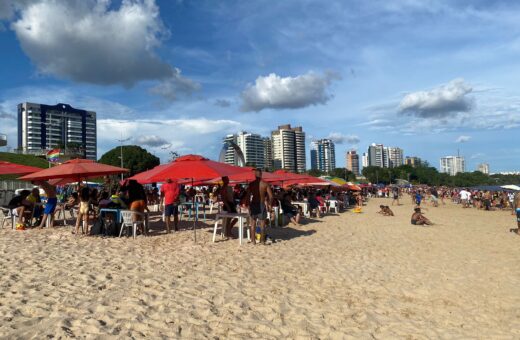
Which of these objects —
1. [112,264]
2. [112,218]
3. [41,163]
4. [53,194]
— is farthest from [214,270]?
[41,163]

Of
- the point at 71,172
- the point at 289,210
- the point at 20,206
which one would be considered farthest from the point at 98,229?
the point at 289,210

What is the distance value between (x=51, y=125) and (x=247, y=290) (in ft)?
422

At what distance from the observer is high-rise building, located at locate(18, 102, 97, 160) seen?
378 ft

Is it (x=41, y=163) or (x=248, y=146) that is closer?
(x=41, y=163)

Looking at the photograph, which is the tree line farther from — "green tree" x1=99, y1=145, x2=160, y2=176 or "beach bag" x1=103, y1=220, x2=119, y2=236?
"beach bag" x1=103, y1=220, x2=119, y2=236

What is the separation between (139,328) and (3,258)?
13.0 ft

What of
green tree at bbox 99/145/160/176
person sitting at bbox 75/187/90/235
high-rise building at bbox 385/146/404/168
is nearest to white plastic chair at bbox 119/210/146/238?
person sitting at bbox 75/187/90/235

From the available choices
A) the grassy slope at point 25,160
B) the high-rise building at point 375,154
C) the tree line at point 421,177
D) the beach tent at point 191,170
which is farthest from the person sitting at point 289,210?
the high-rise building at point 375,154

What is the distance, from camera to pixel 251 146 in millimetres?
113750

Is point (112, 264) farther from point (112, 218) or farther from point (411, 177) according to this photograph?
point (411, 177)

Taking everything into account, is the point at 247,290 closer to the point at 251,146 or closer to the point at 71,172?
the point at 71,172

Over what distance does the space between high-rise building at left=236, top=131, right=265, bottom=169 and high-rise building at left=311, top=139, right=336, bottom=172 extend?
52666mm

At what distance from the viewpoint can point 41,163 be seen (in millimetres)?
63656

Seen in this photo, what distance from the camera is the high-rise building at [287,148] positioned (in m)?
124
